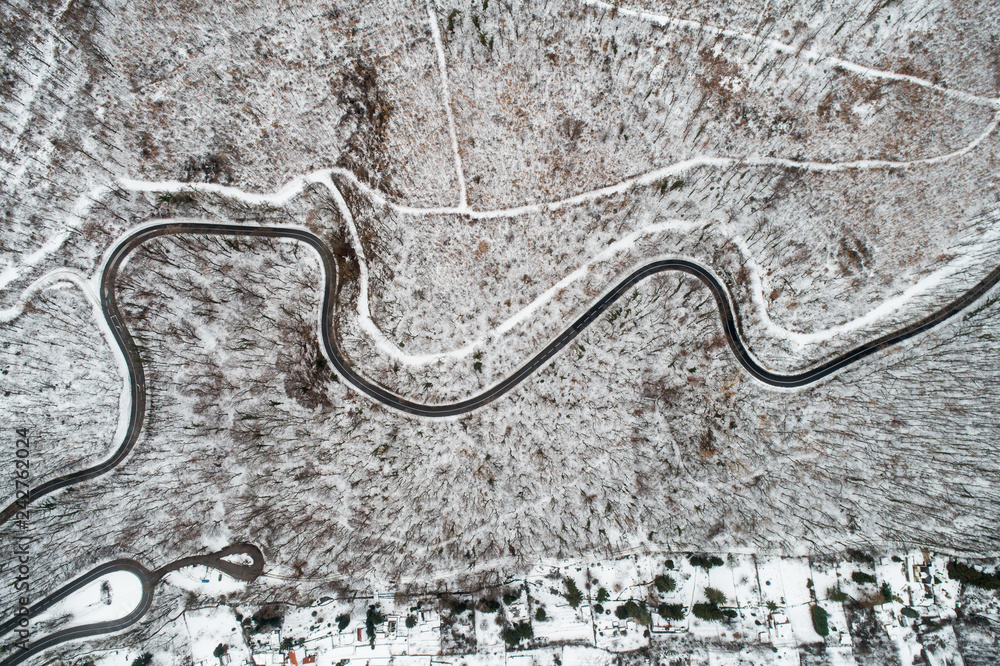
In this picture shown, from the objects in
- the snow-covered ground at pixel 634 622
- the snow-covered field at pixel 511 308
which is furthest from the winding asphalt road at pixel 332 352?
the snow-covered ground at pixel 634 622

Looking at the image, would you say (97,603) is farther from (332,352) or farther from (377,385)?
(377,385)

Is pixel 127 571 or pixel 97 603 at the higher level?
pixel 127 571

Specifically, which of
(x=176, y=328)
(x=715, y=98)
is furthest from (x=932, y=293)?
(x=176, y=328)

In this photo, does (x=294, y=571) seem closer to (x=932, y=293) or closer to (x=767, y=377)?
(x=767, y=377)

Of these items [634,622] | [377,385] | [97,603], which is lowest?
[634,622]

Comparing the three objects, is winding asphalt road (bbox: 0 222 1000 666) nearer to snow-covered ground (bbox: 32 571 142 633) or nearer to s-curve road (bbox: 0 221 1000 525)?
s-curve road (bbox: 0 221 1000 525)

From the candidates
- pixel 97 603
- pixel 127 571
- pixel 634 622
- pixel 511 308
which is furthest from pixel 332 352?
pixel 634 622

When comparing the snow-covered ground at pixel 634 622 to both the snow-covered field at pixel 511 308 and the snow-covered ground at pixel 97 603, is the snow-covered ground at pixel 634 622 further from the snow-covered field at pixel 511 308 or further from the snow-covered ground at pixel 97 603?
the snow-covered ground at pixel 97 603
